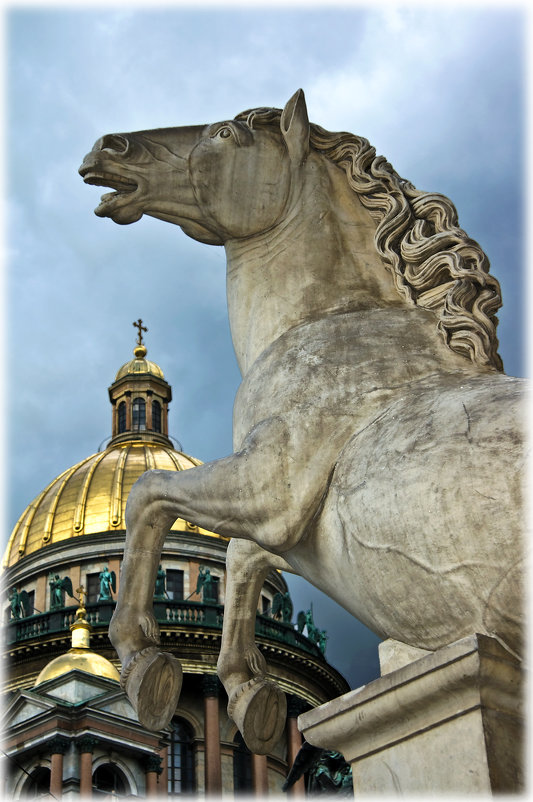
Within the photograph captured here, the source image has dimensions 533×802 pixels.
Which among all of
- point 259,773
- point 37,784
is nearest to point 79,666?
point 37,784

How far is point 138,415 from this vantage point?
60969 mm

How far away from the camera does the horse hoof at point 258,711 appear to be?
409cm

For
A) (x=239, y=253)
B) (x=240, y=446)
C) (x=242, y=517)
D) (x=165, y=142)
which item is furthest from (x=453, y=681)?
(x=165, y=142)

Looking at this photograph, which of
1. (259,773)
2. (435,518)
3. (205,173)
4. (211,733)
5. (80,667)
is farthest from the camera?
(211,733)

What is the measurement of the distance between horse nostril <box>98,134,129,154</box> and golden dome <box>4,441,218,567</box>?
4384 centimetres

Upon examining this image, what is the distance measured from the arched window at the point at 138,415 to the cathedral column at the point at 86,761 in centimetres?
3218

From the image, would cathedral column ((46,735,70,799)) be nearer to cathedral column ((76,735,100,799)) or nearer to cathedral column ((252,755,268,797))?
cathedral column ((76,735,100,799))

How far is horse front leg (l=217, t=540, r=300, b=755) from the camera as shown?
162 inches

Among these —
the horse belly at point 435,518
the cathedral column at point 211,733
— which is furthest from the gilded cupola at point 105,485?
the horse belly at point 435,518

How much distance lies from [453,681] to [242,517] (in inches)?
38.9

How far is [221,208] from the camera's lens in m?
4.62

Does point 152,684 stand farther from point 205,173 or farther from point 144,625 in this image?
point 205,173

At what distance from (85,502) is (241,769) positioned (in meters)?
14.2

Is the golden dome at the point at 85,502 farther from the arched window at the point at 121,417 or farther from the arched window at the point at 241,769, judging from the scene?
the arched window at the point at 241,769
